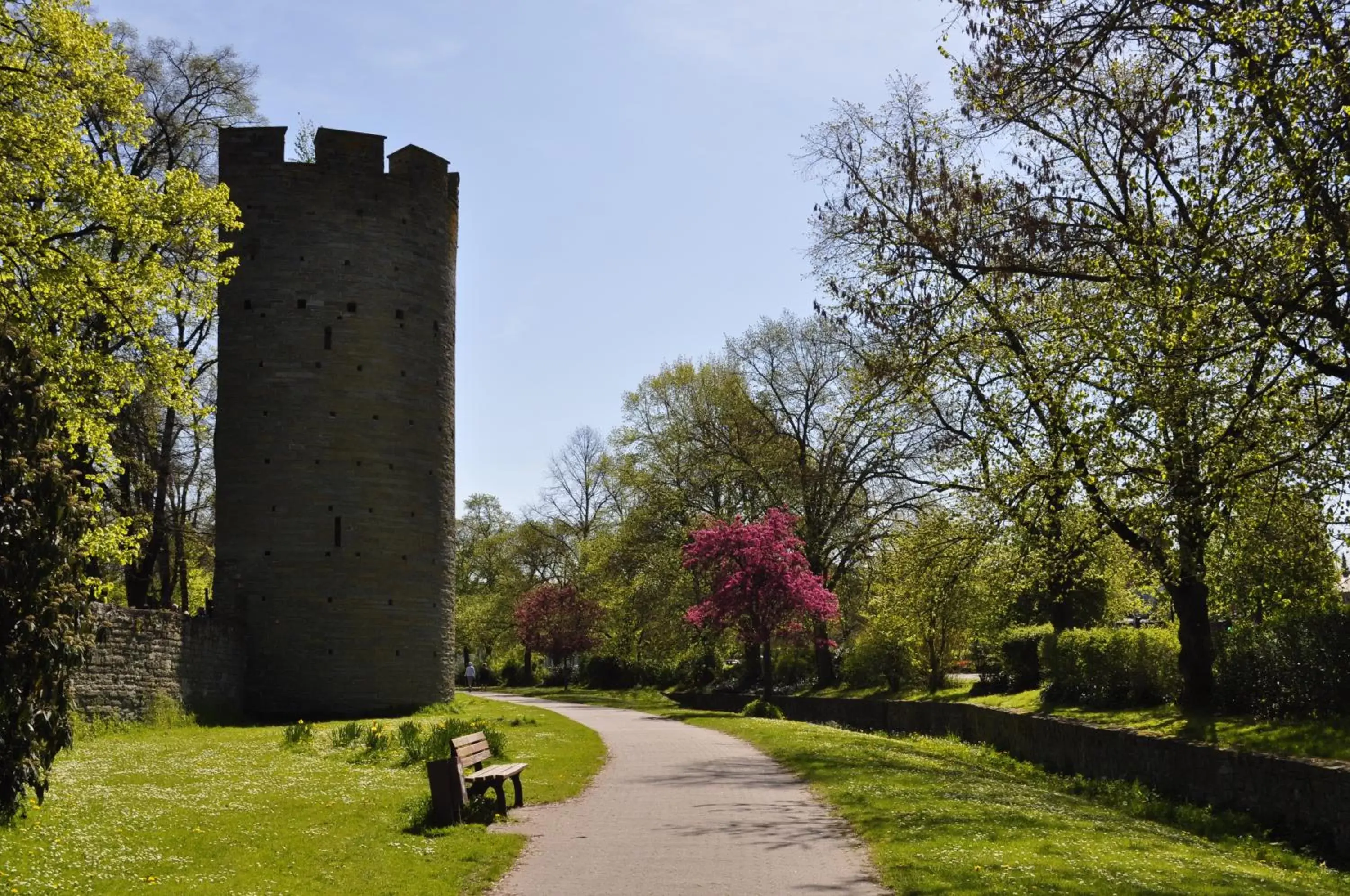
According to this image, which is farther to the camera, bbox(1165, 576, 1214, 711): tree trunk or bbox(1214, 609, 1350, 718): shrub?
bbox(1165, 576, 1214, 711): tree trunk

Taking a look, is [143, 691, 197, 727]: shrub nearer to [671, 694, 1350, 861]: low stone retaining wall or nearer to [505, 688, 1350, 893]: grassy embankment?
[505, 688, 1350, 893]: grassy embankment

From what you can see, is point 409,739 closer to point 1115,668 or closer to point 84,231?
point 84,231

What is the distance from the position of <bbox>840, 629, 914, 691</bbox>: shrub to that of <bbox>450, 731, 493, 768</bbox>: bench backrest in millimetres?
22805

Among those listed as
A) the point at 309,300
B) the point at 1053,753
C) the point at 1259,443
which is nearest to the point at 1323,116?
the point at 1259,443

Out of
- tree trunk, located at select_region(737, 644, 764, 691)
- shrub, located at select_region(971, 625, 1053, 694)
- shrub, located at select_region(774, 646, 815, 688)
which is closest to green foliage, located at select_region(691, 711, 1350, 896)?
shrub, located at select_region(971, 625, 1053, 694)

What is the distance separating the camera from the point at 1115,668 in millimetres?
22594

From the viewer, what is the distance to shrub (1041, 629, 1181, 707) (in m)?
21.3

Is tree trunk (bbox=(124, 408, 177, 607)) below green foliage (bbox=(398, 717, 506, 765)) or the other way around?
the other way around

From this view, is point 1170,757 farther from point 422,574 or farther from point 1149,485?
point 422,574

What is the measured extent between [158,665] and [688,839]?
16.1 meters

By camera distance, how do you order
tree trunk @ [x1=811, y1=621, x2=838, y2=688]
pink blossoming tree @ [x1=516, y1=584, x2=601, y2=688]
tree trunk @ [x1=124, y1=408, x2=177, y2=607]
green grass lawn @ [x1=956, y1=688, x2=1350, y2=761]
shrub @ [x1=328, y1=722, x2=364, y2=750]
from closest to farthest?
green grass lawn @ [x1=956, y1=688, x2=1350, y2=761] < shrub @ [x1=328, y1=722, x2=364, y2=750] < tree trunk @ [x1=124, y1=408, x2=177, y2=607] < tree trunk @ [x1=811, y1=621, x2=838, y2=688] < pink blossoming tree @ [x1=516, y1=584, x2=601, y2=688]

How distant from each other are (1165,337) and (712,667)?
37301mm

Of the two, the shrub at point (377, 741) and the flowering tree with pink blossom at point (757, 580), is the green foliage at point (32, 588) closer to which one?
the shrub at point (377, 741)

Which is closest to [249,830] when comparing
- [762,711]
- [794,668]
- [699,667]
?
[762,711]
